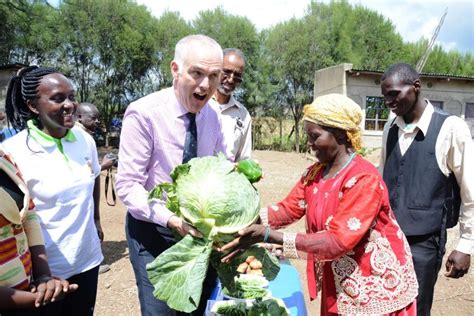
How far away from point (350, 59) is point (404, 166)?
81.5ft

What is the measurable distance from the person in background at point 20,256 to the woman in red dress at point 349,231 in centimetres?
108

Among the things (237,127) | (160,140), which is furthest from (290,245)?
(237,127)

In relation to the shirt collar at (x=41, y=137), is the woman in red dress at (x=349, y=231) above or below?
below

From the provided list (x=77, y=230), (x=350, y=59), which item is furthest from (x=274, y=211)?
(x=350, y=59)

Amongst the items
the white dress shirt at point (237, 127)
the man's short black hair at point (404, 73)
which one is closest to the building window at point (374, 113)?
the white dress shirt at point (237, 127)

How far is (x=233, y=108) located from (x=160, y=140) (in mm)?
1607

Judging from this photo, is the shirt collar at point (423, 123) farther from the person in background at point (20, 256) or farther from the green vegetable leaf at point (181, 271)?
the person in background at point (20, 256)

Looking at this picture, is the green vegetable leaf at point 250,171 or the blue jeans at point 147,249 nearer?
the green vegetable leaf at point 250,171

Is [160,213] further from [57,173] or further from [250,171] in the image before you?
[57,173]

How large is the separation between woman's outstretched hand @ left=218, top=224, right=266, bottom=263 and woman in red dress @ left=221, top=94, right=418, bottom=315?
24cm

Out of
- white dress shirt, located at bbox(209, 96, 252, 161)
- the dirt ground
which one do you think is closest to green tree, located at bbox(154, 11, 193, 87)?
the dirt ground

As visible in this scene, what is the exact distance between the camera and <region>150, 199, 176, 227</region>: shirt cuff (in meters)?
2.03

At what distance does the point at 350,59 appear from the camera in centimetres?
2639

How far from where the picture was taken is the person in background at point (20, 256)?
1757mm
